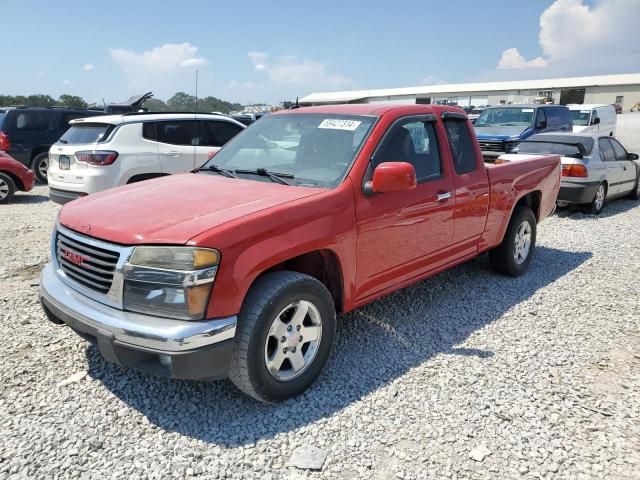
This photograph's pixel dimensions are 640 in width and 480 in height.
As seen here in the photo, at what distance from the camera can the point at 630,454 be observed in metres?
2.73

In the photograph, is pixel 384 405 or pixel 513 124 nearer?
pixel 384 405

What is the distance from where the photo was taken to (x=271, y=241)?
2898 mm

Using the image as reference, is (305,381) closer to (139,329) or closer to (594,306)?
(139,329)

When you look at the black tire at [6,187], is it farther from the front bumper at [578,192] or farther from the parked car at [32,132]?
the front bumper at [578,192]

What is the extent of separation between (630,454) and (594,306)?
2309 millimetres

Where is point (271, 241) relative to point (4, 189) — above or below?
above

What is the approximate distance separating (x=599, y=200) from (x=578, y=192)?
0.77 metres

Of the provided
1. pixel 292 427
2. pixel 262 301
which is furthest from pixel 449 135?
pixel 292 427

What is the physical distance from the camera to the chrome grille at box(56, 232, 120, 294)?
280cm

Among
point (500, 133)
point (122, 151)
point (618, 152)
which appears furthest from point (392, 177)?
point (500, 133)

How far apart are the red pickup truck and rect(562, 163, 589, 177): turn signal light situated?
5016mm

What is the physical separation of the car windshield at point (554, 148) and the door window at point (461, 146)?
5256 mm

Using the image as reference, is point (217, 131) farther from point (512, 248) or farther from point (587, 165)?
point (587, 165)

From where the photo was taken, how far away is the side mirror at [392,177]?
3.31m
